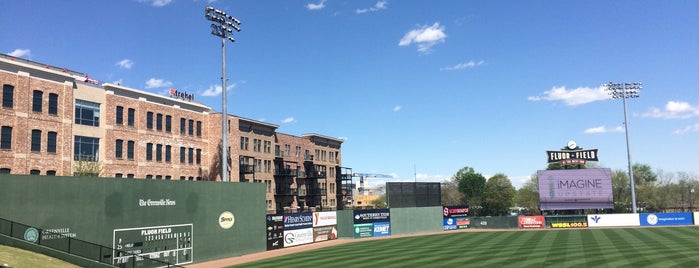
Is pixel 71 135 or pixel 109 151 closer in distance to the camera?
pixel 71 135

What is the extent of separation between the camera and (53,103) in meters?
41.9

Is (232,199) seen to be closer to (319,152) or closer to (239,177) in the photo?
(239,177)

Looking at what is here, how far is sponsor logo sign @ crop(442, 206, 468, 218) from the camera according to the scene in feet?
237

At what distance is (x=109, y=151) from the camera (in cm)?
4672

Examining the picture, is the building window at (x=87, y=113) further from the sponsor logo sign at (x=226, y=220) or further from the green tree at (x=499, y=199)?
the green tree at (x=499, y=199)

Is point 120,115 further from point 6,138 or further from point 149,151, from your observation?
point 6,138

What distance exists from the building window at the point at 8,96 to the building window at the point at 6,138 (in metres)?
1.88

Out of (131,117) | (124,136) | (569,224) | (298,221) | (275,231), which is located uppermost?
(131,117)

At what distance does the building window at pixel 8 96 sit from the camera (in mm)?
38188

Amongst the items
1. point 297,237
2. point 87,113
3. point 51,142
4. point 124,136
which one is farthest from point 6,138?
point 297,237

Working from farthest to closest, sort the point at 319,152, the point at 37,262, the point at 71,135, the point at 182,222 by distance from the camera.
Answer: the point at 319,152 < the point at 71,135 < the point at 182,222 < the point at 37,262

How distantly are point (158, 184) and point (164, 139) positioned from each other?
874 inches

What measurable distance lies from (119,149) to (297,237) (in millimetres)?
20273

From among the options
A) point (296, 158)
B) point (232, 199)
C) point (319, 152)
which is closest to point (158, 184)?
point (232, 199)
